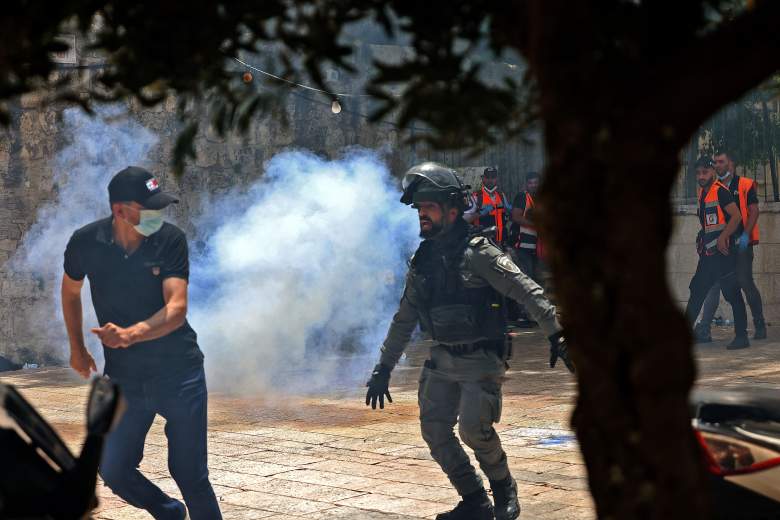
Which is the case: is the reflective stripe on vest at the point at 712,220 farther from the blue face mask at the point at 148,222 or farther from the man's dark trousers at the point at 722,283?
the blue face mask at the point at 148,222

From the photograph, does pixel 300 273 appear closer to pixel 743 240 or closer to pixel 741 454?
pixel 743 240

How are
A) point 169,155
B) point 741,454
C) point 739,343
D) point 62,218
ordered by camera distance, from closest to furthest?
point 741,454 → point 739,343 → point 62,218 → point 169,155

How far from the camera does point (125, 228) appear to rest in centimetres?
612

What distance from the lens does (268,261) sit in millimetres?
13016

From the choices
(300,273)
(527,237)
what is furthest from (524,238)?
(300,273)

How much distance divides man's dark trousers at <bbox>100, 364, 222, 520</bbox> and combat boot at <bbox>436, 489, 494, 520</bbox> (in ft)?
4.09

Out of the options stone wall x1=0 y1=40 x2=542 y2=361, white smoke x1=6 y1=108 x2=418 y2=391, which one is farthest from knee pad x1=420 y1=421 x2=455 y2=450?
stone wall x1=0 y1=40 x2=542 y2=361

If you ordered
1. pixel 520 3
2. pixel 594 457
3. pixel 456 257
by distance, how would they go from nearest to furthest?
pixel 594 457
pixel 520 3
pixel 456 257

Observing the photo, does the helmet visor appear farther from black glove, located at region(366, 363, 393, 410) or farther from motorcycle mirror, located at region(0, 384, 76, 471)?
motorcycle mirror, located at region(0, 384, 76, 471)

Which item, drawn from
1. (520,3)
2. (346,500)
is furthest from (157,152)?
(520,3)

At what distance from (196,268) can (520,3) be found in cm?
1092

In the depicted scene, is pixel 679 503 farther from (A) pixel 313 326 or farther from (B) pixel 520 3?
(A) pixel 313 326

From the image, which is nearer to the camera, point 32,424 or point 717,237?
point 32,424

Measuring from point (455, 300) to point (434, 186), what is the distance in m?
0.62
